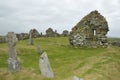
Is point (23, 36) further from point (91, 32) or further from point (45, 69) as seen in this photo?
point (45, 69)

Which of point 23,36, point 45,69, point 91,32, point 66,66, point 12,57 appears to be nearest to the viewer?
point 45,69

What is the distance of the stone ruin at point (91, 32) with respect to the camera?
203ft

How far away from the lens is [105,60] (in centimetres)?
4216

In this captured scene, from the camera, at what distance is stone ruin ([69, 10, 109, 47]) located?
62.0 meters

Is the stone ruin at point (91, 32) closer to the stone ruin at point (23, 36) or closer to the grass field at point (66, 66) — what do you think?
the grass field at point (66, 66)

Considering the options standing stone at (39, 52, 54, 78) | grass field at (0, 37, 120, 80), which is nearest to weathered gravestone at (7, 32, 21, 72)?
grass field at (0, 37, 120, 80)

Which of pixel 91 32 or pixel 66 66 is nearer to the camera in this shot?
pixel 66 66

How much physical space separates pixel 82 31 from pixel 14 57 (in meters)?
29.3

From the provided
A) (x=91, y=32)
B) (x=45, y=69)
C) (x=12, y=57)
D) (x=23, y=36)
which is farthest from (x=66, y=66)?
(x=23, y=36)

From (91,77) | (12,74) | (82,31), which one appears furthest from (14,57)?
(82,31)

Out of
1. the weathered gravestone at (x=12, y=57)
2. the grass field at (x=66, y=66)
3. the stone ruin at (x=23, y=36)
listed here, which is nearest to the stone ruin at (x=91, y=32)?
the grass field at (x=66, y=66)

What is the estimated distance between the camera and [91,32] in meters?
64.0

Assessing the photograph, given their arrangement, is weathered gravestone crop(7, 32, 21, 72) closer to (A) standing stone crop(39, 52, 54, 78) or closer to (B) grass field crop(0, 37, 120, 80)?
(B) grass field crop(0, 37, 120, 80)

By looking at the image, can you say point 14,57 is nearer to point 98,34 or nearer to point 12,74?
point 12,74
